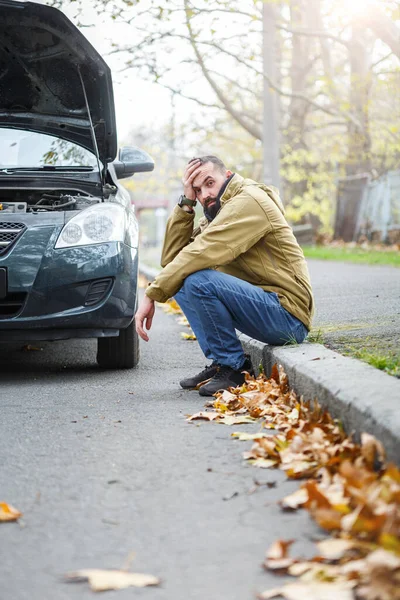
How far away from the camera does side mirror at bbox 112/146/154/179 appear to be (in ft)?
21.2

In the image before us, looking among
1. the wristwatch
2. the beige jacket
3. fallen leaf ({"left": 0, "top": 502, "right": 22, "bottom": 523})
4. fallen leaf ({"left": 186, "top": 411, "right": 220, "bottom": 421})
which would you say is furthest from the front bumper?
fallen leaf ({"left": 0, "top": 502, "right": 22, "bottom": 523})

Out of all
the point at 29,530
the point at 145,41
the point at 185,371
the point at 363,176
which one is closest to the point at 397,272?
the point at 145,41

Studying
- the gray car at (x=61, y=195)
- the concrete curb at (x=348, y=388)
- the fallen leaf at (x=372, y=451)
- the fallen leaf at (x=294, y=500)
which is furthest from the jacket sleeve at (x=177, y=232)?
the fallen leaf at (x=294, y=500)

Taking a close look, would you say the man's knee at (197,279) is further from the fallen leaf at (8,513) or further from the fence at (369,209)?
the fence at (369,209)

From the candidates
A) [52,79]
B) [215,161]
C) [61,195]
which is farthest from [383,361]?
[52,79]

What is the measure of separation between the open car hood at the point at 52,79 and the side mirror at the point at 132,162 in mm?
194

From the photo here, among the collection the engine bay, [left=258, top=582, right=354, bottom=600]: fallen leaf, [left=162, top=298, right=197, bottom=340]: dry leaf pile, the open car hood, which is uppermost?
the open car hood

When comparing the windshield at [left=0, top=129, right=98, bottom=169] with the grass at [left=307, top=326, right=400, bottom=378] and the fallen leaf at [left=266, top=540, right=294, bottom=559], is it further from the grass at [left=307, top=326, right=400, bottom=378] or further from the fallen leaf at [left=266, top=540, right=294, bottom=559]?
the fallen leaf at [left=266, top=540, right=294, bottom=559]

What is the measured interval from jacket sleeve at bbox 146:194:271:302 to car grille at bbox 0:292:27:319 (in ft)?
2.97

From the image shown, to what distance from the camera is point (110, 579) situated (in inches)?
83.8

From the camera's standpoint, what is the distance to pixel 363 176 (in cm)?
2167

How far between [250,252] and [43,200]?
1.82 m

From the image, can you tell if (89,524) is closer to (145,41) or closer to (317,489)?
(317,489)

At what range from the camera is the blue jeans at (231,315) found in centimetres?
465
